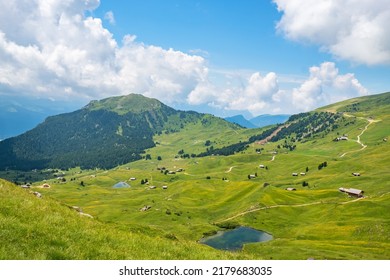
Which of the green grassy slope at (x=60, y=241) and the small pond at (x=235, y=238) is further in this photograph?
the small pond at (x=235, y=238)

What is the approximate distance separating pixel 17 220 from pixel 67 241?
3088mm

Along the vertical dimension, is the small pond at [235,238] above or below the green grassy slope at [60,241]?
below

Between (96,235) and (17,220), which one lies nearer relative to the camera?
(17,220)

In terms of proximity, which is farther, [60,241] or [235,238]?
[235,238]

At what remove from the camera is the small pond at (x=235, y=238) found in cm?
15162

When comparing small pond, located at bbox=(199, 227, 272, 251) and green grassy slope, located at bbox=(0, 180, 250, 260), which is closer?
green grassy slope, located at bbox=(0, 180, 250, 260)

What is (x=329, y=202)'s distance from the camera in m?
196

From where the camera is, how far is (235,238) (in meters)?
160

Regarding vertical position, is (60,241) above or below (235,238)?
above

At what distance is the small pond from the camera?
497 ft
